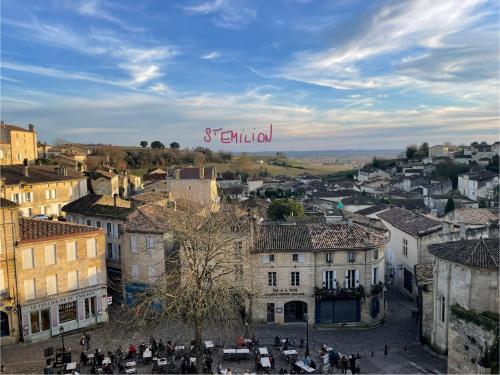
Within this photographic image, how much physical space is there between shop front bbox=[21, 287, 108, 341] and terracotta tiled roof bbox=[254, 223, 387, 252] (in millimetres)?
12092

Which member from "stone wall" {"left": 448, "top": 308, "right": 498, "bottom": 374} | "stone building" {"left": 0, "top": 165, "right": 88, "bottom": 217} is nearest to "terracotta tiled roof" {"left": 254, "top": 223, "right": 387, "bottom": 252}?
"stone wall" {"left": 448, "top": 308, "right": 498, "bottom": 374}

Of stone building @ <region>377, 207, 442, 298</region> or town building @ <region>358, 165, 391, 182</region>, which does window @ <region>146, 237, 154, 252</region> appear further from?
town building @ <region>358, 165, 391, 182</region>

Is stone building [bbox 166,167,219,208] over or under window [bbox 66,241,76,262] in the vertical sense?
over

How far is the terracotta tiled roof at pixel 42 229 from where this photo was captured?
95.5 feet

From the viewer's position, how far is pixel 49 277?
29484 mm

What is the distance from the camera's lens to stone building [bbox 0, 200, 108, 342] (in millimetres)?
27953

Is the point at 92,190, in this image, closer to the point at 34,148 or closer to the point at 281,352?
the point at 34,148

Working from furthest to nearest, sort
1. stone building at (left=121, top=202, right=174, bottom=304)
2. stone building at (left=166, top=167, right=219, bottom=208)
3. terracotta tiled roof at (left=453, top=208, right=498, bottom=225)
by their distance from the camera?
stone building at (left=166, top=167, right=219, bottom=208) → terracotta tiled roof at (left=453, top=208, right=498, bottom=225) → stone building at (left=121, top=202, right=174, bottom=304)

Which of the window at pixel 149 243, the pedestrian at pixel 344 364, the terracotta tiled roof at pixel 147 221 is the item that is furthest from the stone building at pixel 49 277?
the pedestrian at pixel 344 364

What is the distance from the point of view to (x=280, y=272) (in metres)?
32.5

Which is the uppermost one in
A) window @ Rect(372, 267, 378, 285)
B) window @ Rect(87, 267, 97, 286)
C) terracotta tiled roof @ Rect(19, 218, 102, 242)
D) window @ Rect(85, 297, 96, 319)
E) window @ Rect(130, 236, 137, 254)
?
terracotta tiled roof @ Rect(19, 218, 102, 242)

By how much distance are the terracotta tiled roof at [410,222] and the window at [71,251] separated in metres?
27.5

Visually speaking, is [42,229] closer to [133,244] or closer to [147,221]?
[133,244]

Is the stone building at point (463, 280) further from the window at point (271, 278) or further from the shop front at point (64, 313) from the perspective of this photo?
the shop front at point (64, 313)
